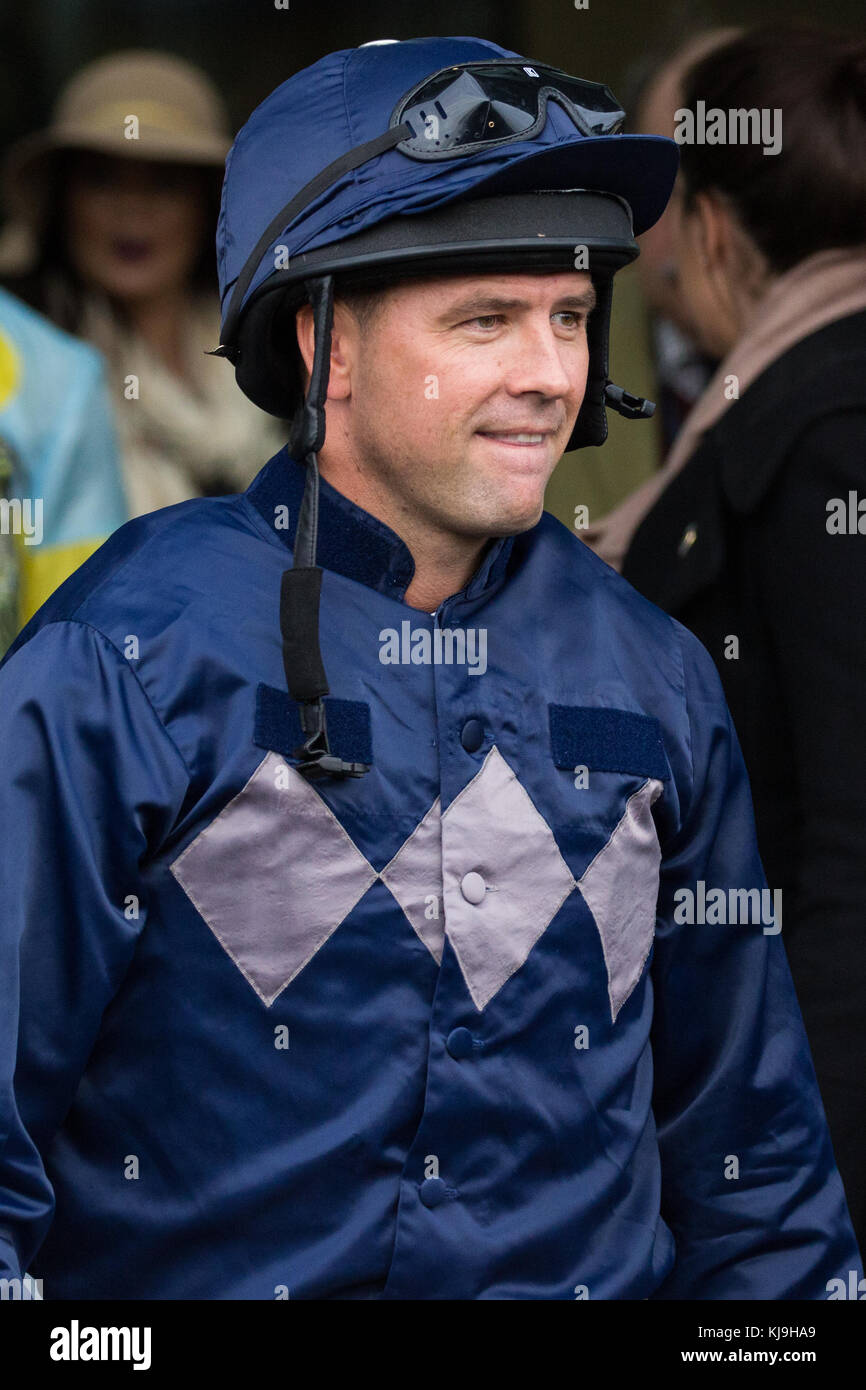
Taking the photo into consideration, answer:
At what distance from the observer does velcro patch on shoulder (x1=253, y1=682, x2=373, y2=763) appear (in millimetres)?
2127

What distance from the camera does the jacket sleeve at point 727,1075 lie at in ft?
7.93

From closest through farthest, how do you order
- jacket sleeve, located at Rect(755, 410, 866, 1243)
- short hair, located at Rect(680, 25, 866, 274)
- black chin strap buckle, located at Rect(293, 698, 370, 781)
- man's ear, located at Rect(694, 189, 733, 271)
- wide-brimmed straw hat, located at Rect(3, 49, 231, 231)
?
1. black chin strap buckle, located at Rect(293, 698, 370, 781)
2. jacket sleeve, located at Rect(755, 410, 866, 1243)
3. short hair, located at Rect(680, 25, 866, 274)
4. man's ear, located at Rect(694, 189, 733, 271)
5. wide-brimmed straw hat, located at Rect(3, 49, 231, 231)

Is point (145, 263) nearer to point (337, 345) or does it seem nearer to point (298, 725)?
point (337, 345)

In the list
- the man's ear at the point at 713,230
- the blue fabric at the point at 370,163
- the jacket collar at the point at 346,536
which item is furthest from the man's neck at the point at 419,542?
the man's ear at the point at 713,230

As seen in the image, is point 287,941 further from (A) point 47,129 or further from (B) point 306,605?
(A) point 47,129

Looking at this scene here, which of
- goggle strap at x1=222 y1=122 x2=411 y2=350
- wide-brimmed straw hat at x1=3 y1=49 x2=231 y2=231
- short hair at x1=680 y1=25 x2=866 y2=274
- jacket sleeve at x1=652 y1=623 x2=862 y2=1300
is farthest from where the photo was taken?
wide-brimmed straw hat at x1=3 y1=49 x2=231 y2=231

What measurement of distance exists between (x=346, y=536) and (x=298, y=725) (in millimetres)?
259

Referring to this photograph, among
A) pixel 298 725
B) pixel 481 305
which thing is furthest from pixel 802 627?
pixel 298 725

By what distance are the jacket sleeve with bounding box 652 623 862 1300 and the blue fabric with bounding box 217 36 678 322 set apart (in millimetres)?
605

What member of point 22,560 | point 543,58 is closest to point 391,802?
point 22,560

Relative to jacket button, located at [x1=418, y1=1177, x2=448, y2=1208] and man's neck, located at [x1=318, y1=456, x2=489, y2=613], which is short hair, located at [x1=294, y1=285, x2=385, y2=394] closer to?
man's neck, located at [x1=318, y1=456, x2=489, y2=613]

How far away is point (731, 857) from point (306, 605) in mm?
660

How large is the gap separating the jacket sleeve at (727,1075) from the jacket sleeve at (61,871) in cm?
71

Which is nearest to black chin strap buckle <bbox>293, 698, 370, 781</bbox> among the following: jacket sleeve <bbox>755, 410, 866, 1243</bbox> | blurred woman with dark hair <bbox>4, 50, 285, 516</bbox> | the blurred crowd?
the blurred crowd
